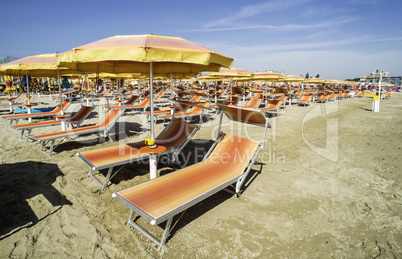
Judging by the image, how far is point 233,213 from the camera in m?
2.82

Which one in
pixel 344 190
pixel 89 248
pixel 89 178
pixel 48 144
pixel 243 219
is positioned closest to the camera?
pixel 89 248

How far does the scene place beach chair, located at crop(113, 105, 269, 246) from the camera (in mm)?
2215

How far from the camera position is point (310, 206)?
117 inches

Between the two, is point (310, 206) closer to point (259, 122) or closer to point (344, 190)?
point (344, 190)

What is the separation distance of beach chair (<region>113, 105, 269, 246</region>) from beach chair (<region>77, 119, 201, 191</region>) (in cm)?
68

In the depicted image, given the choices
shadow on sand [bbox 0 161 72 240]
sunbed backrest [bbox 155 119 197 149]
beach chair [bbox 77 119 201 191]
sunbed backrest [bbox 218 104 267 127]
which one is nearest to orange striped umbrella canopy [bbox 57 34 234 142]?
sunbed backrest [bbox 218 104 267 127]

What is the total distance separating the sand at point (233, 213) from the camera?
2.19 metres

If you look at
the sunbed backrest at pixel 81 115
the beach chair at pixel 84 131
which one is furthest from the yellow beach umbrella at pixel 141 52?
the sunbed backrest at pixel 81 115

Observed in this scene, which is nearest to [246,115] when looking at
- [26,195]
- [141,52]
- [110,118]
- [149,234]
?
[141,52]

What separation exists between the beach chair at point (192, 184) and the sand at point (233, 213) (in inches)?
12.3

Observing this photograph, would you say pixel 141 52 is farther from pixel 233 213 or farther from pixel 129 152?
pixel 233 213

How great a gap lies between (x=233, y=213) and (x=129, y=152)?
2064mm

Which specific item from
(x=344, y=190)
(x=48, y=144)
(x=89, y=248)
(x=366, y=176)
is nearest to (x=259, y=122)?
(x=344, y=190)

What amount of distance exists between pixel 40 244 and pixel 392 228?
3843 millimetres
